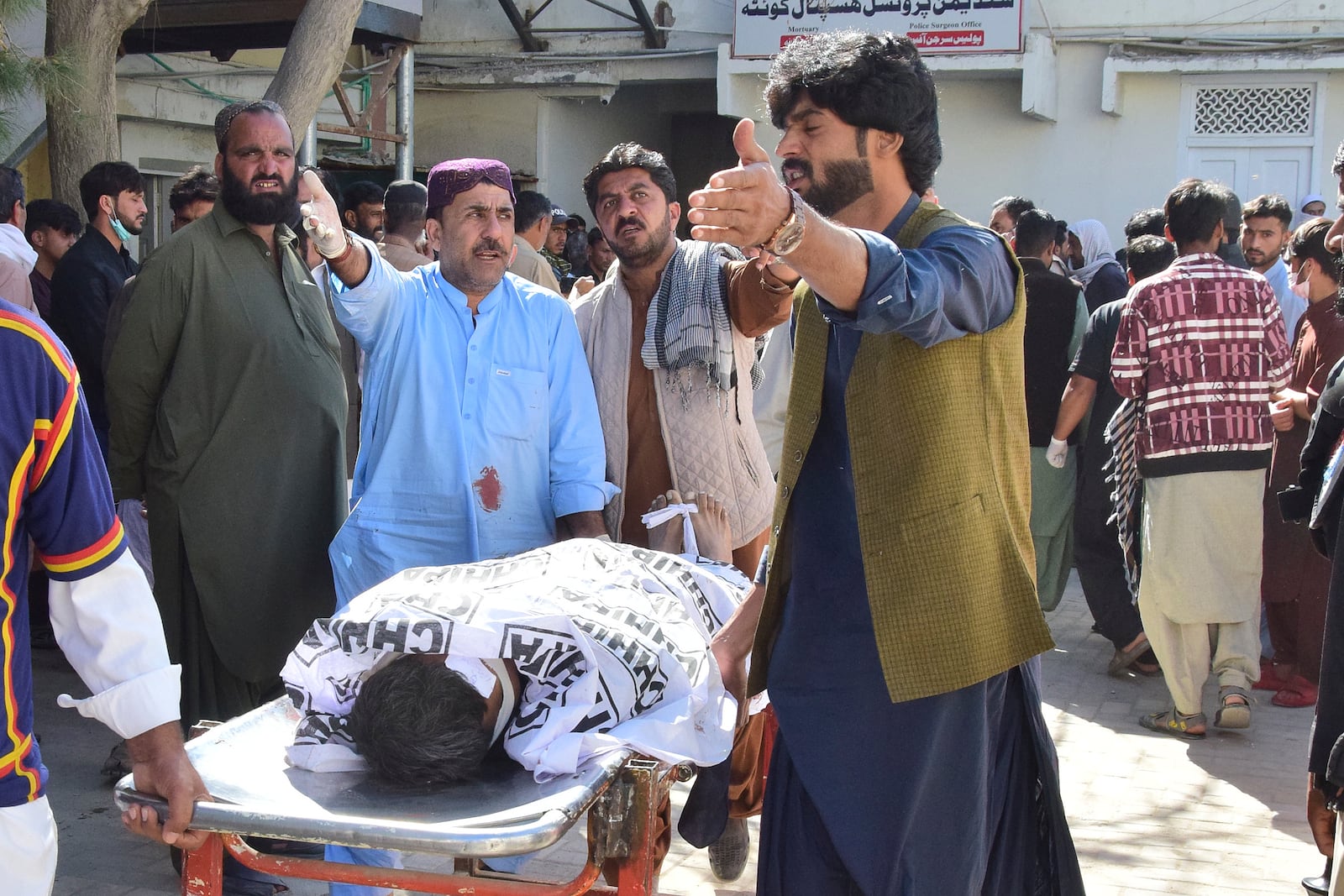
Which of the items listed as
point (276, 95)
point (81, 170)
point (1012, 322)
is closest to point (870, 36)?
point (1012, 322)

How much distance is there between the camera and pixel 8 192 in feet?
17.1

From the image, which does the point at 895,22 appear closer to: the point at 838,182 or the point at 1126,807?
the point at 1126,807

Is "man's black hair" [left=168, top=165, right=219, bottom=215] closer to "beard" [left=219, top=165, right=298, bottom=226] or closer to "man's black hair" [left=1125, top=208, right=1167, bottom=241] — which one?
"beard" [left=219, top=165, right=298, bottom=226]

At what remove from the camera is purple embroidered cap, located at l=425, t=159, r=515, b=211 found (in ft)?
12.1

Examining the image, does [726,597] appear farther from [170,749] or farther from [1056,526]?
[1056,526]

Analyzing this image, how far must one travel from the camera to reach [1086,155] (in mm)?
12867

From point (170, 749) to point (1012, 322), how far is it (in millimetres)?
1516

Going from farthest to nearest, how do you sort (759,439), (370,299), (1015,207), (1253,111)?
(1253,111) → (1015,207) → (759,439) → (370,299)

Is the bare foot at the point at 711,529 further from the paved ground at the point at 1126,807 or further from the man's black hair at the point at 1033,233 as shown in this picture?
the man's black hair at the point at 1033,233

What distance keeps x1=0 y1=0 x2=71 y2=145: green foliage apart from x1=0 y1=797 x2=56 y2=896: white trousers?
3.98m

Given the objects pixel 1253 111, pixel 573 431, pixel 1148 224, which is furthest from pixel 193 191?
pixel 1253 111

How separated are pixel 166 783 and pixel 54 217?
15.2 ft

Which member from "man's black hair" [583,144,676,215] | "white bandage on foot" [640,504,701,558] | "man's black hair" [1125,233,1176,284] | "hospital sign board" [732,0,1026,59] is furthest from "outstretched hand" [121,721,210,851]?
"hospital sign board" [732,0,1026,59]

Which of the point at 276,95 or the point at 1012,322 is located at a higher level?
the point at 276,95
